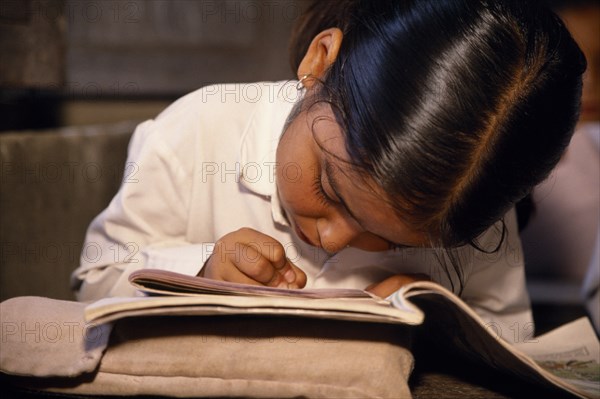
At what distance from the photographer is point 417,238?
2.58 feet

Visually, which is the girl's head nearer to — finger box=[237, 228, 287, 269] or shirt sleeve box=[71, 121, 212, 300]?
finger box=[237, 228, 287, 269]

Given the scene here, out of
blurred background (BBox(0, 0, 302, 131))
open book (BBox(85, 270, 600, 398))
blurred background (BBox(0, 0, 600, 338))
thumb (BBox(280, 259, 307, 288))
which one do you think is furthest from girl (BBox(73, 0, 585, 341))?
blurred background (BBox(0, 0, 302, 131))

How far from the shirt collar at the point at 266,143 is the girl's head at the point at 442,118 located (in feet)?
0.63

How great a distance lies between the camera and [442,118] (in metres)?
0.70

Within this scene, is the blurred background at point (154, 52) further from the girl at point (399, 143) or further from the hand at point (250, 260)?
the hand at point (250, 260)

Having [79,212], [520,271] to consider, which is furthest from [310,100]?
[79,212]

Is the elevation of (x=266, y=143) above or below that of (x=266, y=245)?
above

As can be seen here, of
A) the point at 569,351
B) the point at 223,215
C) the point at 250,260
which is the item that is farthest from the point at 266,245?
the point at 569,351

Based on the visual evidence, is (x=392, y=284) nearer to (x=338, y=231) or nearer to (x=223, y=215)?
(x=338, y=231)

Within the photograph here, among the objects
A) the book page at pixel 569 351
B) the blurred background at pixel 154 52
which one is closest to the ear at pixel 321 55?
the book page at pixel 569 351

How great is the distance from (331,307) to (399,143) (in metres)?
0.19

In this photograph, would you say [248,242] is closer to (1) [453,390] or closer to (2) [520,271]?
(1) [453,390]

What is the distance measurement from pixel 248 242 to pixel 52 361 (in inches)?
10.2

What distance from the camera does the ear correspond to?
86 cm
